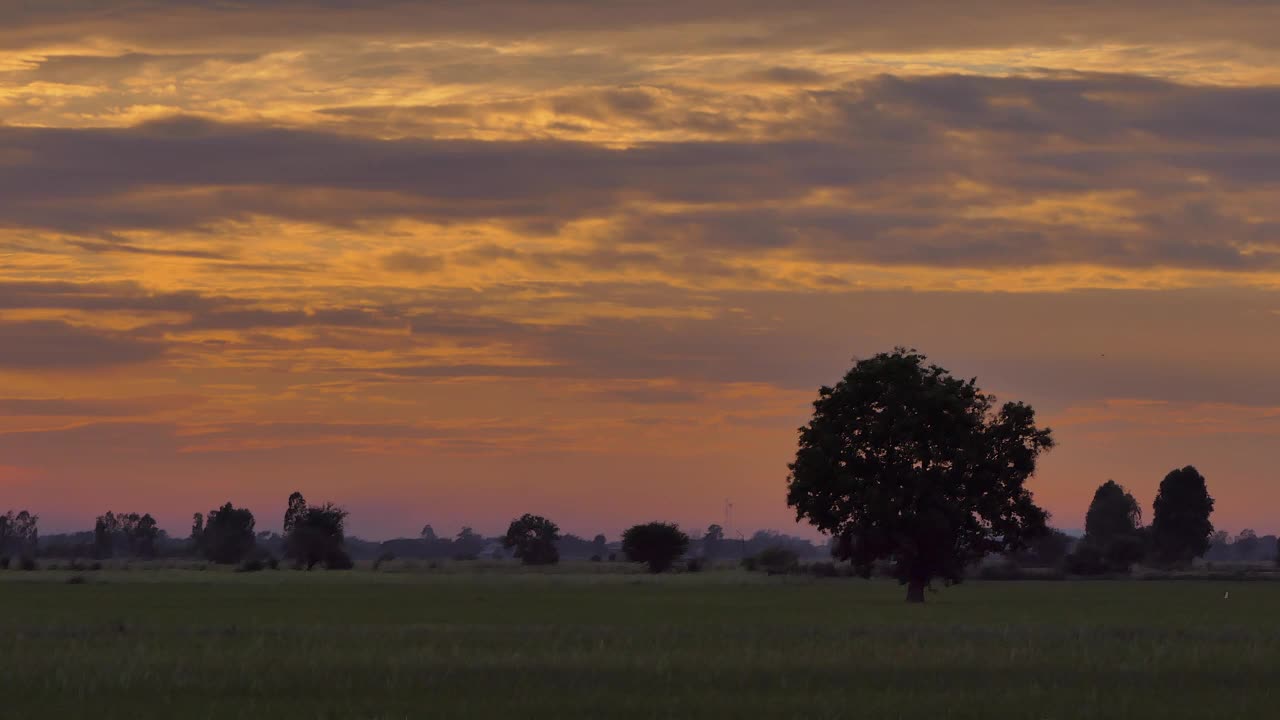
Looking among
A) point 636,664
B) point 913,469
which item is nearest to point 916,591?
point 913,469

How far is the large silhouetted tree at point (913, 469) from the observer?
312ft

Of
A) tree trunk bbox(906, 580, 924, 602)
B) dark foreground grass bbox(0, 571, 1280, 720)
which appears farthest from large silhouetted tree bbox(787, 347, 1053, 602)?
dark foreground grass bbox(0, 571, 1280, 720)

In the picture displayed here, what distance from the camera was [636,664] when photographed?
1638 inches

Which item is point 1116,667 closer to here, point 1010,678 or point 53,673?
point 1010,678

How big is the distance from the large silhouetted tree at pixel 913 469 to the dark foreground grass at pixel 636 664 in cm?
1409

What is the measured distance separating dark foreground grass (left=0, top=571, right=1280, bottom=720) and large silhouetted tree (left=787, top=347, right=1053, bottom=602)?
14090 mm

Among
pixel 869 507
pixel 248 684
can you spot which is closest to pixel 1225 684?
pixel 248 684

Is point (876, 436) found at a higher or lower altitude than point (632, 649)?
higher

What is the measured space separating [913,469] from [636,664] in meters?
56.9

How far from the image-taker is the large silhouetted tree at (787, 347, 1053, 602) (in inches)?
3745

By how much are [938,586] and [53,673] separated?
370 feet

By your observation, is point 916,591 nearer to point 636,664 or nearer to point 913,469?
point 913,469

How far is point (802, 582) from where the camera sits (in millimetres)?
155750

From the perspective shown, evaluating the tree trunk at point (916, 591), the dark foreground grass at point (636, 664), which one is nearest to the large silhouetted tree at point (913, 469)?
the tree trunk at point (916, 591)
